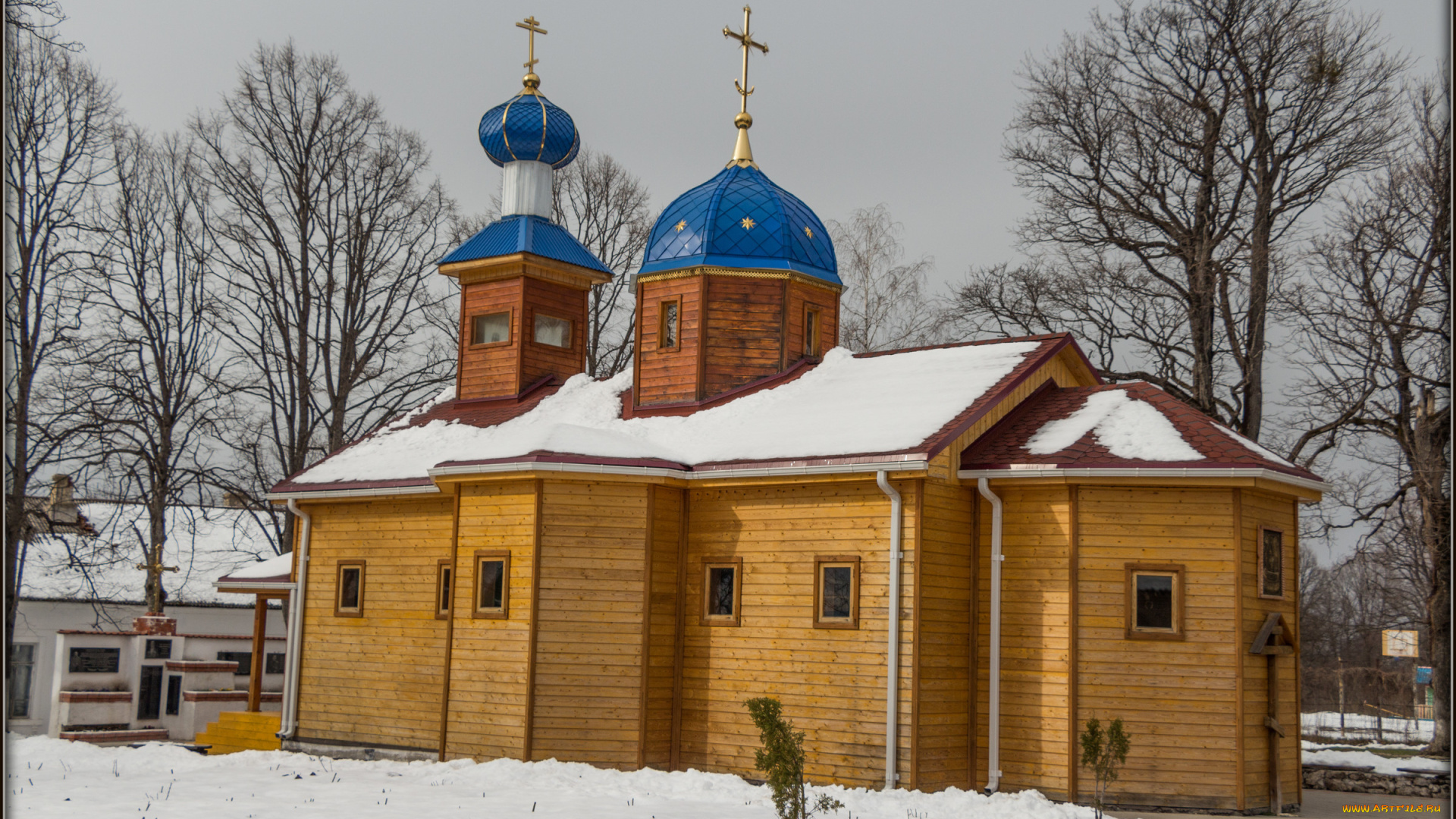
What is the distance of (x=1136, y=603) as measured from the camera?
546 inches

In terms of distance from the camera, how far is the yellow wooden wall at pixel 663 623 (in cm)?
1531

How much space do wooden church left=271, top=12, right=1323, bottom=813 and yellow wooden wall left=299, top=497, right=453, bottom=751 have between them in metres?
0.04

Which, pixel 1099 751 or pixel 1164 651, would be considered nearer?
pixel 1099 751

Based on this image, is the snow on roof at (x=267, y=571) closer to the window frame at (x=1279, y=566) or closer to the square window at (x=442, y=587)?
the square window at (x=442, y=587)

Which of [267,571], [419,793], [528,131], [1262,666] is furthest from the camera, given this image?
[267,571]

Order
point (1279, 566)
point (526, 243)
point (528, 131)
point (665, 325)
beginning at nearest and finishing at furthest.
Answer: point (1279, 566)
point (665, 325)
point (526, 243)
point (528, 131)

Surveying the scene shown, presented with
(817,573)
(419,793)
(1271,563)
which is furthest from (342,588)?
(1271,563)

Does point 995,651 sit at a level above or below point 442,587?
below

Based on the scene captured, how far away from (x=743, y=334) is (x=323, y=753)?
A: 7.88 metres

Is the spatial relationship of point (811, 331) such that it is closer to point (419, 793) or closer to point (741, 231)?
point (741, 231)

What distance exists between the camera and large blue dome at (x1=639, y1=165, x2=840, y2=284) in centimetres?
1828

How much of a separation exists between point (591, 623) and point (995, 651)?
4479 mm

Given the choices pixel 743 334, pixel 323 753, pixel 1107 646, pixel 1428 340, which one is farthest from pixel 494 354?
pixel 1428 340

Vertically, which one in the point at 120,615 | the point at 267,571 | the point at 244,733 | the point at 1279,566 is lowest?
the point at 244,733
